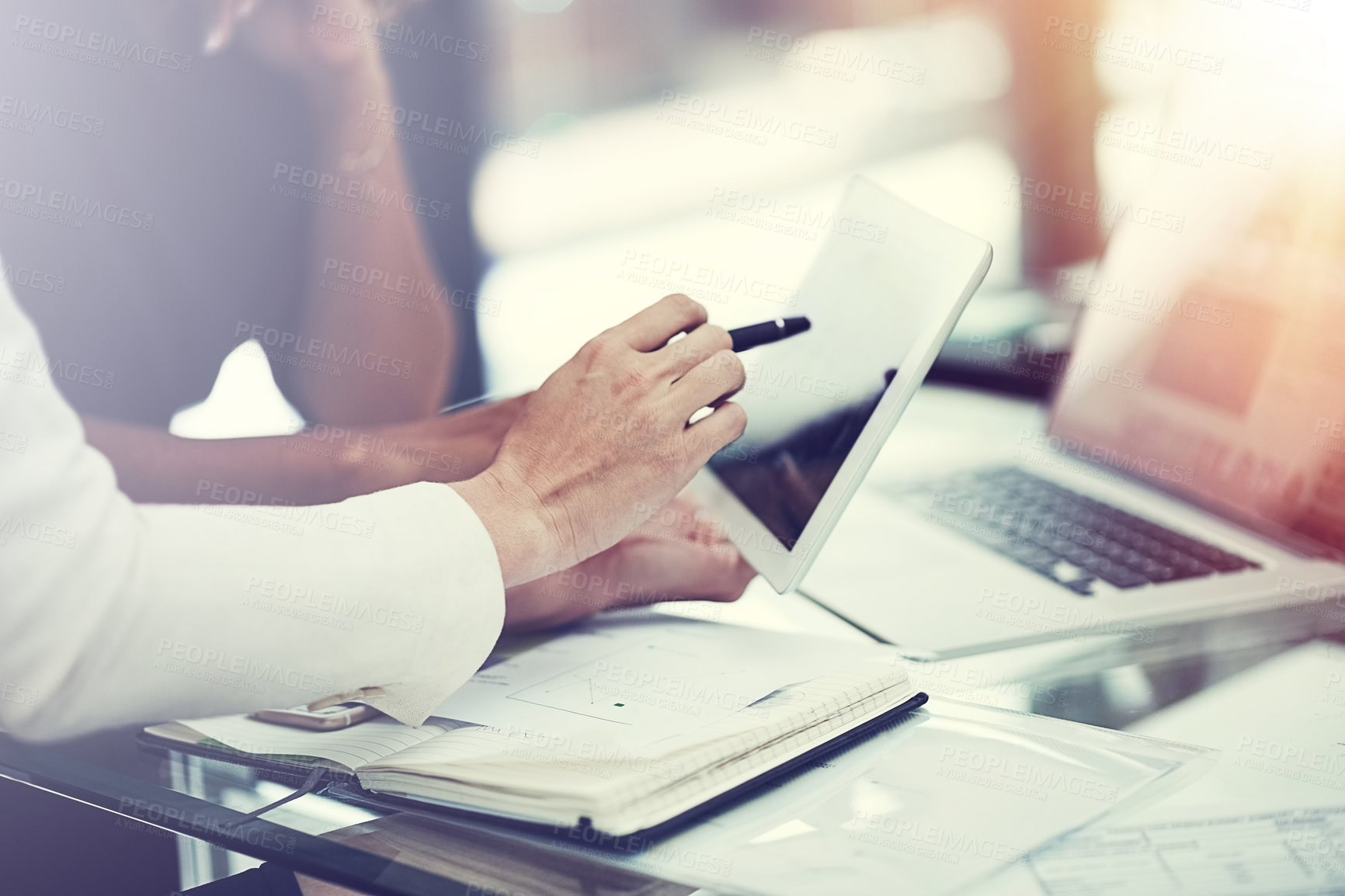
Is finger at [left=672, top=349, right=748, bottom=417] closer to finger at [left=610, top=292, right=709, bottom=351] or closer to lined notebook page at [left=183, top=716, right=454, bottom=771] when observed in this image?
finger at [left=610, top=292, right=709, bottom=351]

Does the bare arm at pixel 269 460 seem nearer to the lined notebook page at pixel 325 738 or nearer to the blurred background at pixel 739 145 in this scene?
the lined notebook page at pixel 325 738

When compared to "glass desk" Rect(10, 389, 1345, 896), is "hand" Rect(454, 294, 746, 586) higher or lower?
higher

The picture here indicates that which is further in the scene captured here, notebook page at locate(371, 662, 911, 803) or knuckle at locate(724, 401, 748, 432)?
knuckle at locate(724, 401, 748, 432)

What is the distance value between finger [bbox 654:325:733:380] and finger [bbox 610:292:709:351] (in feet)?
0.04

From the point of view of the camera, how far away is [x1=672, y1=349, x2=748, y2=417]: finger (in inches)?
25.9

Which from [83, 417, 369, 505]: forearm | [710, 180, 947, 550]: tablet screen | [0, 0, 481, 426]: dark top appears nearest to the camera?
[710, 180, 947, 550]: tablet screen

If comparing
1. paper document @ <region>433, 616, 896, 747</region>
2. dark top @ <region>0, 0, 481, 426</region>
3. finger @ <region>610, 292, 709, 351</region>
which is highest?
dark top @ <region>0, 0, 481, 426</region>

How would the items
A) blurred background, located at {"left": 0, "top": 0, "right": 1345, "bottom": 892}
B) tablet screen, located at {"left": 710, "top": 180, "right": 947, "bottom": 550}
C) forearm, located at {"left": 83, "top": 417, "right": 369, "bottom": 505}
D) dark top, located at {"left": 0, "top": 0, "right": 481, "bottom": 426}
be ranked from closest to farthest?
tablet screen, located at {"left": 710, "top": 180, "right": 947, "bottom": 550} < forearm, located at {"left": 83, "top": 417, "right": 369, "bottom": 505} < dark top, located at {"left": 0, "top": 0, "right": 481, "bottom": 426} < blurred background, located at {"left": 0, "top": 0, "right": 1345, "bottom": 892}

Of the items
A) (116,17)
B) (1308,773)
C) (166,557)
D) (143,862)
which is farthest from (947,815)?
(116,17)

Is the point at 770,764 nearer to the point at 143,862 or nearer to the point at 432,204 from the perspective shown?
the point at 143,862

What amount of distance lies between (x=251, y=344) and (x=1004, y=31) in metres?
1.33

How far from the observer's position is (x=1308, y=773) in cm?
49

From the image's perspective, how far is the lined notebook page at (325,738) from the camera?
0.52 metres

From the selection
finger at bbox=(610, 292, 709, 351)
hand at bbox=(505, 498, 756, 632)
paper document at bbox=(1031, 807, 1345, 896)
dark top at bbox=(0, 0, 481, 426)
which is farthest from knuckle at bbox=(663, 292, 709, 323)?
dark top at bbox=(0, 0, 481, 426)
